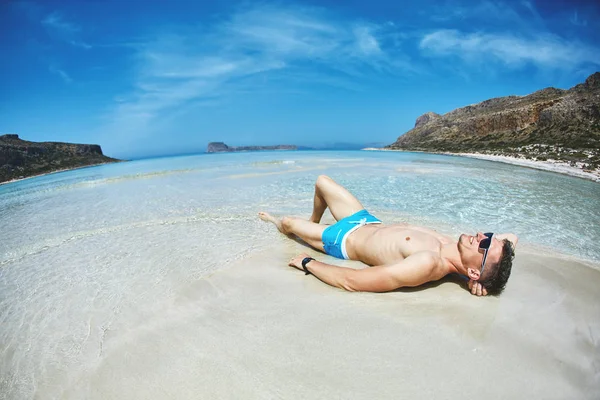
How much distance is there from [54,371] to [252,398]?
1564 millimetres

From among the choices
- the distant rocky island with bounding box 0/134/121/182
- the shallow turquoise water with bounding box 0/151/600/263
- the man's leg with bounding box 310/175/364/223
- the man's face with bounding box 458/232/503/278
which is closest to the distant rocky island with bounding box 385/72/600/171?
the shallow turquoise water with bounding box 0/151/600/263

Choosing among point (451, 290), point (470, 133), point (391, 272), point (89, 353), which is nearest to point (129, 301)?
point (89, 353)

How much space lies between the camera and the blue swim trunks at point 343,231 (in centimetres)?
393

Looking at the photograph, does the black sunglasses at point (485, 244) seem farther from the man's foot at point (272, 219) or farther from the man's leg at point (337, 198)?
the man's foot at point (272, 219)

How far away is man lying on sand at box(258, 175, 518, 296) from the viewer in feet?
9.23

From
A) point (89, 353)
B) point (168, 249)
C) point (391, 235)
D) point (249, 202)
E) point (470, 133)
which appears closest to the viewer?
point (89, 353)

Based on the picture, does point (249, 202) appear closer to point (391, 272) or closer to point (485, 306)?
point (391, 272)

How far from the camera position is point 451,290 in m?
3.07

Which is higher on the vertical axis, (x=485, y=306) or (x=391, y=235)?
(x=391, y=235)

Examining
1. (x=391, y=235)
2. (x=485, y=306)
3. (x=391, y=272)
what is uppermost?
(x=391, y=235)

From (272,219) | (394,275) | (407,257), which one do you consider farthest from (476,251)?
(272,219)

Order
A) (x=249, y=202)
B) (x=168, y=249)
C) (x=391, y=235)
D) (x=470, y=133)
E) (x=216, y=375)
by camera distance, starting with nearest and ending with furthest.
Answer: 1. (x=216, y=375)
2. (x=391, y=235)
3. (x=168, y=249)
4. (x=249, y=202)
5. (x=470, y=133)

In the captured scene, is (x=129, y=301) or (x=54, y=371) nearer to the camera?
(x=54, y=371)

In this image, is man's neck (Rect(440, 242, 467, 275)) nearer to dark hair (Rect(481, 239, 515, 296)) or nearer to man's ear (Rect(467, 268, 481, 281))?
man's ear (Rect(467, 268, 481, 281))
